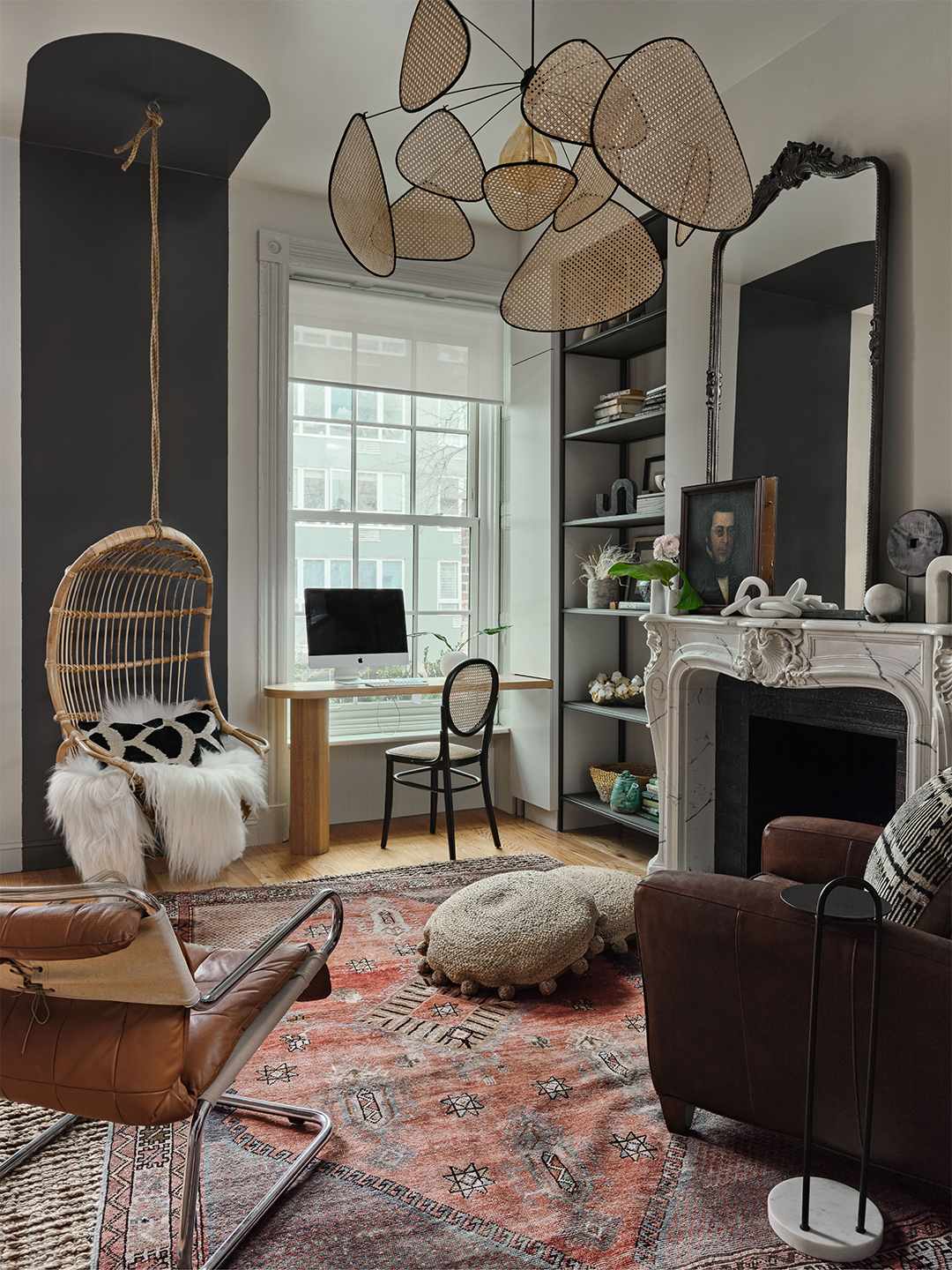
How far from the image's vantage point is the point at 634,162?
4.50 ft

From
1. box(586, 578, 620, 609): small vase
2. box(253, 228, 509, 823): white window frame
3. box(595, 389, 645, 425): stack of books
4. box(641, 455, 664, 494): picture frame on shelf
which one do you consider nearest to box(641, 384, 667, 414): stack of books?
box(595, 389, 645, 425): stack of books

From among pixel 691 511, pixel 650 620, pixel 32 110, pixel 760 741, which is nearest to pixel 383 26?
pixel 32 110

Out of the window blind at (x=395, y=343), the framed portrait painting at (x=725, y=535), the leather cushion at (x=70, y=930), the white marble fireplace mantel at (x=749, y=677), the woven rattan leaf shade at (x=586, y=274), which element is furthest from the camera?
the window blind at (x=395, y=343)

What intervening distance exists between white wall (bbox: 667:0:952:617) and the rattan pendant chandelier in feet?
4.04

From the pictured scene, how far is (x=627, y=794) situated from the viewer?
405cm

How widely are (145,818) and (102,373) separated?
2.00 meters

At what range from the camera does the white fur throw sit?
313cm

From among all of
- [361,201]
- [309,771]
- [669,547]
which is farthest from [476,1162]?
[309,771]

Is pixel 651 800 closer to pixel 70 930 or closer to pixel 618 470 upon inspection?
pixel 618 470

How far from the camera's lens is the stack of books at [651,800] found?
3990 mm

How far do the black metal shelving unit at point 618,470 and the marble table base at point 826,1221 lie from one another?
7.64ft

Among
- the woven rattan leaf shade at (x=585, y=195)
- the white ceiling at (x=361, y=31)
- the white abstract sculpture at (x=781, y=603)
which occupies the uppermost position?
the white ceiling at (x=361, y=31)

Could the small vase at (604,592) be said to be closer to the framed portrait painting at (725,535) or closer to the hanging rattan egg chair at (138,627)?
the framed portrait painting at (725,535)

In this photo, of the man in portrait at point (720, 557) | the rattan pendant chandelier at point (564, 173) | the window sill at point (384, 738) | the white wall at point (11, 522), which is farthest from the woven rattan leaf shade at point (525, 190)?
the window sill at point (384, 738)
